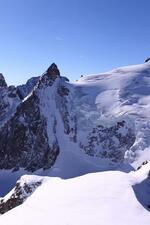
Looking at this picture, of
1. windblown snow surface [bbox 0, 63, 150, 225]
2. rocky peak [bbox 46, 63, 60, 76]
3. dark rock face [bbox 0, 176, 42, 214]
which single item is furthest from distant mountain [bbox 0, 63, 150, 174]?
dark rock face [bbox 0, 176, 42, 214]

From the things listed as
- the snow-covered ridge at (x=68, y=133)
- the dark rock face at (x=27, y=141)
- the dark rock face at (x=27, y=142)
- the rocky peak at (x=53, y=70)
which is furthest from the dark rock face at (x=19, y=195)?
the rocky peak at (x=53, y=70)

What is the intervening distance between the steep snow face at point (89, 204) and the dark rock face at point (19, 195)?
6.12 m

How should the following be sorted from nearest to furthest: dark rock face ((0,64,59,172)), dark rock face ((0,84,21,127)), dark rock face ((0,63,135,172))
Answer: dark rock face ((0,64,59,172)) → dark rock face ((0,63,135,172)) → dark rock face ((0,84,21,127))

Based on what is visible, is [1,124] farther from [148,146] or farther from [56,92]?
[148,146]

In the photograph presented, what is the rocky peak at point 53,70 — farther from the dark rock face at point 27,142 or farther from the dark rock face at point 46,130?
the dark rock face at point 27,142

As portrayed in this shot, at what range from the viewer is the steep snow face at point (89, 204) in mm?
38344

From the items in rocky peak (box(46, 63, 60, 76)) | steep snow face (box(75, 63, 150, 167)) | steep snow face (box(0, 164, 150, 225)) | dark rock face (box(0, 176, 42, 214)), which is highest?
rocky peak (box(46, 63, 60, 76))

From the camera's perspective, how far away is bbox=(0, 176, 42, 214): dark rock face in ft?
194

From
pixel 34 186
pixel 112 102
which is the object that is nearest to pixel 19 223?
pixel 34 186

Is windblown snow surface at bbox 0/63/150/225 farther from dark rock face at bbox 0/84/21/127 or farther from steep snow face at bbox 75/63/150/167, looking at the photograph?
dark rock face at bbox 0/84/21/127

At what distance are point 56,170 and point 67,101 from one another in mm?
31279

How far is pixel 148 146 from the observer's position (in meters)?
131

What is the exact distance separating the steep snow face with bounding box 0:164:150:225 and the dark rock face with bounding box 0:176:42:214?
612 centimetres

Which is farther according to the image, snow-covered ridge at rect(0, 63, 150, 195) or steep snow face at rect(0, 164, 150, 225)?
snow-covered ridge at rect(0, 63, 150, 195)
